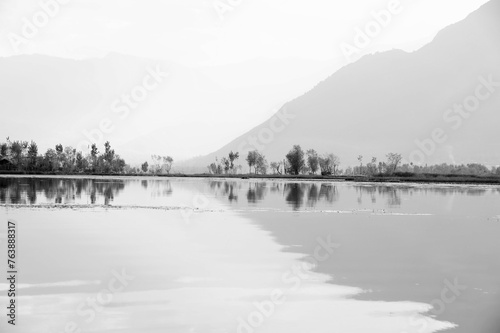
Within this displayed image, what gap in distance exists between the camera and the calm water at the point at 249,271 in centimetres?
1148

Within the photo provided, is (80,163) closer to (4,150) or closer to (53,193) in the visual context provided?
(4,150)

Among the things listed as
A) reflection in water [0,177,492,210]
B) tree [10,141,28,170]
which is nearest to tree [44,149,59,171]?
tree [10,141,28,170]

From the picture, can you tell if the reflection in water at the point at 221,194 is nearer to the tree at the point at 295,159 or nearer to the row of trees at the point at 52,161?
the row of trees at the point at 52,161

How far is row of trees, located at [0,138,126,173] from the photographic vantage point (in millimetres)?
124500

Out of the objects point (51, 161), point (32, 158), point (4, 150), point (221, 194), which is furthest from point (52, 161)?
point (221, 194)

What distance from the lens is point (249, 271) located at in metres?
16.0

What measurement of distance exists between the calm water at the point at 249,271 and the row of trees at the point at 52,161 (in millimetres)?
100319

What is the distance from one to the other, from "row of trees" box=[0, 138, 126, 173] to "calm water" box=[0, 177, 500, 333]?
329ft

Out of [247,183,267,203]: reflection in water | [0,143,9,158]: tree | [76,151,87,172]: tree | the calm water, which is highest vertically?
[0,143,9,158]: tree

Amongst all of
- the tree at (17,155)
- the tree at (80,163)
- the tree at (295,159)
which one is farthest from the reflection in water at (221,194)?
the tree at (80,163)

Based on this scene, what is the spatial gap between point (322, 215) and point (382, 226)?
4.81 meters

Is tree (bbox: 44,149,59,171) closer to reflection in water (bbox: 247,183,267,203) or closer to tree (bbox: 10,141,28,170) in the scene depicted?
tree (bbox: 10,141,28,170)

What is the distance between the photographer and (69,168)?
130250 mm

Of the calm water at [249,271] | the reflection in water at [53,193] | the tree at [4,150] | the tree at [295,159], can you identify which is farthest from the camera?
the tree at [295,159]
